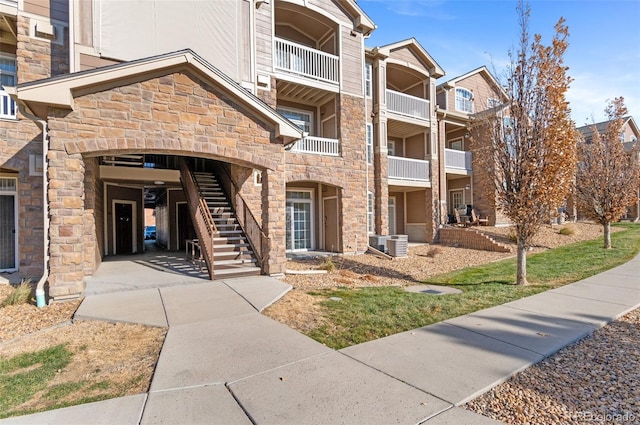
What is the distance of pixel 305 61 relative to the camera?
1233 centimetres

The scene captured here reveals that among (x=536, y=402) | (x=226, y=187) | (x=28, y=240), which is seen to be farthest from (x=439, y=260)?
(x=28, y=240)

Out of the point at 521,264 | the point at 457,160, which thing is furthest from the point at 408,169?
the point at 521,264

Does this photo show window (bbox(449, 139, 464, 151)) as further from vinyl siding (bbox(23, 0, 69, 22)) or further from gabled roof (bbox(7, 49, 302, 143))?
vinyl siding (bbox(23, 0, 69, 22))

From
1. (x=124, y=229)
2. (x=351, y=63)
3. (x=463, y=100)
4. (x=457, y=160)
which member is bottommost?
(x=124, y=229)

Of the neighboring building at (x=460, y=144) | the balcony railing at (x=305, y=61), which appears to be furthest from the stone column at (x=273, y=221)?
the neighboring building at (x=460, y=144)

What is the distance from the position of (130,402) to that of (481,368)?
353cm

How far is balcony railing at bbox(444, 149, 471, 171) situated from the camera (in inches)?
680

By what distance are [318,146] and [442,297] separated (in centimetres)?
794

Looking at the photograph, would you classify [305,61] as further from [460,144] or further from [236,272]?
[460,144]

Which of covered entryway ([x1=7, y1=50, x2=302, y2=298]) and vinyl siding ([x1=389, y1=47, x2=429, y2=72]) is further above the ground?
vinyl siding ([x1=389, y1=47, x2=429, y2=72])

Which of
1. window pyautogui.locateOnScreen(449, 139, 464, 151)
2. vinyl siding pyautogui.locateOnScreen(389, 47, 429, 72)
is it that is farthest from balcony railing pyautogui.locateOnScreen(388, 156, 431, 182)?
window pyautogui.locateOnScreen(449, 139, 464, 151)

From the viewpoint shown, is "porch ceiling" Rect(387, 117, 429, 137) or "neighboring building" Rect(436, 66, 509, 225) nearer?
"porch ceiling" Rect(387, 117, 429, 137)

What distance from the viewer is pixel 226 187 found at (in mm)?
11531

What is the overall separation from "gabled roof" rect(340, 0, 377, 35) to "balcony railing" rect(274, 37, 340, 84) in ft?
6.62
